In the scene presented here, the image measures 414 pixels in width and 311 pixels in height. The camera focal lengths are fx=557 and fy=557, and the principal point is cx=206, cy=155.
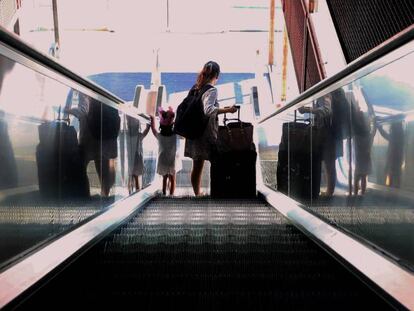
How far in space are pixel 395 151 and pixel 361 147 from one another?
49 cm

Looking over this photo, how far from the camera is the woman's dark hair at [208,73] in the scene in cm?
626

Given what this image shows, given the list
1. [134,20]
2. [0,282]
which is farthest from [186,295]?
[134,20]

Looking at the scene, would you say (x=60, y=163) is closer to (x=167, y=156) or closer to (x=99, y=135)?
(x=99, y=135)

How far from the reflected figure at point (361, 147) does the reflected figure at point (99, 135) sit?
1.61 meters

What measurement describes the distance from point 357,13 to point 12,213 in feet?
11.1

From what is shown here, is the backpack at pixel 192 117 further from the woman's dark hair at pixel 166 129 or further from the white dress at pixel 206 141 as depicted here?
the woman's dark hair at pixel 166 129

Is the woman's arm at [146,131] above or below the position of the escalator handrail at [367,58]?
below

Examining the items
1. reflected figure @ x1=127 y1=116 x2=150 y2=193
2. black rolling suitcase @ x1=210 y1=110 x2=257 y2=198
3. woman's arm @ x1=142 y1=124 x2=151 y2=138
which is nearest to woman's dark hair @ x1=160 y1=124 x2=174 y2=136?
woman's arm @ x1=142 y1=124 x2=151 y2=138

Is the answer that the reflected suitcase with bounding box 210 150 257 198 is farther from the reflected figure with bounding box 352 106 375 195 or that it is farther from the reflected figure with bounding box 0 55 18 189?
the reflected figure with bounding box 0 55 18 189

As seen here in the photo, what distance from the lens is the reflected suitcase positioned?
6.68m

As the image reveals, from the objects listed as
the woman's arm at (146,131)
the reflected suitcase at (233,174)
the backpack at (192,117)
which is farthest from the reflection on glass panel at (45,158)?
the woman's arm at (146,131)

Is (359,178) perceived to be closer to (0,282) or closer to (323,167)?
(323,167)

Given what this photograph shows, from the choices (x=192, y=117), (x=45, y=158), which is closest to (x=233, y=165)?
(x=192, y=117)

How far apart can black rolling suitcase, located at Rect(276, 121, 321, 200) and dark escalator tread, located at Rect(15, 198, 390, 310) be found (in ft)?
1.30
